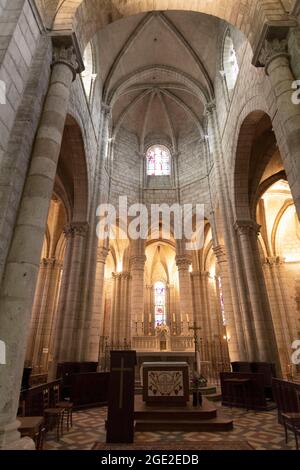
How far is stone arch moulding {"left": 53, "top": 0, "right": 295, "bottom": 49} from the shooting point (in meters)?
6.13

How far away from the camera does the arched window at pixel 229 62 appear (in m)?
11.6

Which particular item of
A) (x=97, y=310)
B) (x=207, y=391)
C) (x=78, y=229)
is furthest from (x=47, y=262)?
(x=207, y=391)

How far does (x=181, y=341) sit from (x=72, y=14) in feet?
41.0

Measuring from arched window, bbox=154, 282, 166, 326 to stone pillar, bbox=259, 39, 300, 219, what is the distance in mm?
21211

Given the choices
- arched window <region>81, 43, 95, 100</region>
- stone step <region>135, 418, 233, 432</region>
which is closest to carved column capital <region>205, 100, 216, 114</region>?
arched window <region>81, 43, 95, 100</region>

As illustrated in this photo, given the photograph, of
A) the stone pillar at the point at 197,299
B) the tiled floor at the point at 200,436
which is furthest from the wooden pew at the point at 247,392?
the stone pillar at the point at 197,299

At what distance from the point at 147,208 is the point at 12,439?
15015 mm

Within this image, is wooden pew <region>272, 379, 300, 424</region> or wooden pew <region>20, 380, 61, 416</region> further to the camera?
wooden pew <region>272, 379, 300, 424</region>

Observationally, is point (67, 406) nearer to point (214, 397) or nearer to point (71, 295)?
point (71, 295)

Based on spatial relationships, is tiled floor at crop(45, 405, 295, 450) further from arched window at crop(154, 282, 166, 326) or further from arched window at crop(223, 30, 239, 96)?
arched window at crop(154, 282, 166, 326)

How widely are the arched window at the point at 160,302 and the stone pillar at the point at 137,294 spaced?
998 cm

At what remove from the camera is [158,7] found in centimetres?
800
